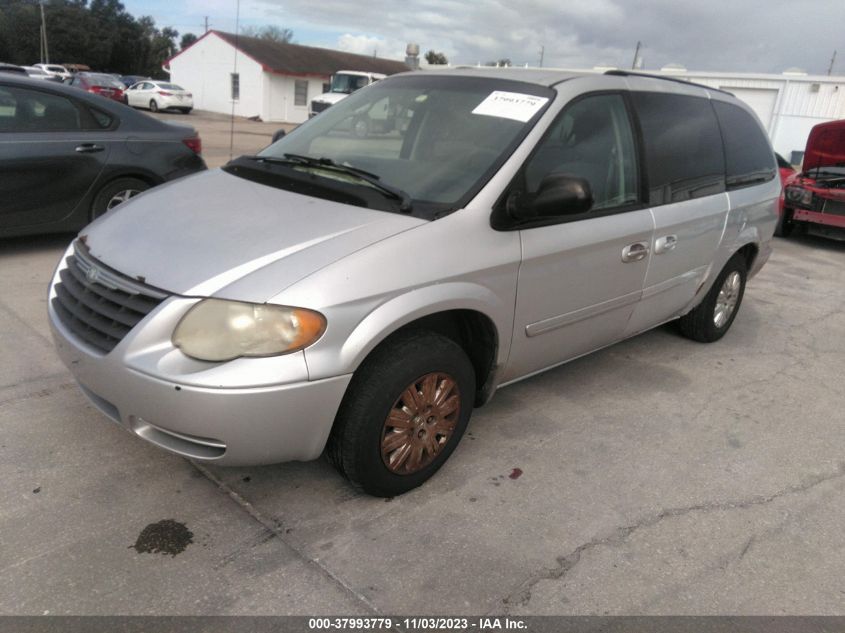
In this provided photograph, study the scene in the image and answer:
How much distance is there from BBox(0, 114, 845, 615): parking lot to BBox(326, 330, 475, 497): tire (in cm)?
16

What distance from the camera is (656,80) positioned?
162 inches

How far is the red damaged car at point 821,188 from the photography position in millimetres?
8836

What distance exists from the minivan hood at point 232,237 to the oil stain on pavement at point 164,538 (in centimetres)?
93

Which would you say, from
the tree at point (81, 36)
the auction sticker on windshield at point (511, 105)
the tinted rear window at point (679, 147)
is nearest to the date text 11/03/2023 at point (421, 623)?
the auction sticker on windshield at point (511, 105)

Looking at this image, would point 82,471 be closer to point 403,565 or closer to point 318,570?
point 318,570

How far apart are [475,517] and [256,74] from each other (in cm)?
A: 3846

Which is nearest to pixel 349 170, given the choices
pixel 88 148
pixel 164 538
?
pixel 164 538

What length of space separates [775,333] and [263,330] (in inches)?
187

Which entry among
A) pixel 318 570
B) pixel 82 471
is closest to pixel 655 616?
pixel 318 570

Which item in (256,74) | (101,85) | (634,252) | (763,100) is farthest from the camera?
(256,74)

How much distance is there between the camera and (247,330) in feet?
7.55

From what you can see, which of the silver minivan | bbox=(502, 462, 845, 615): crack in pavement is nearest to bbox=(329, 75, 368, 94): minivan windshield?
the silver minivan

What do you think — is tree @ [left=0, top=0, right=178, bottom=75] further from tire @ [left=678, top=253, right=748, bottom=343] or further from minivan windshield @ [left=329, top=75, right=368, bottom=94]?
tire @ [left=678, top=253, right=748, bottom=343]

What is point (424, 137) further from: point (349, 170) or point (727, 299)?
point (727, 299)
